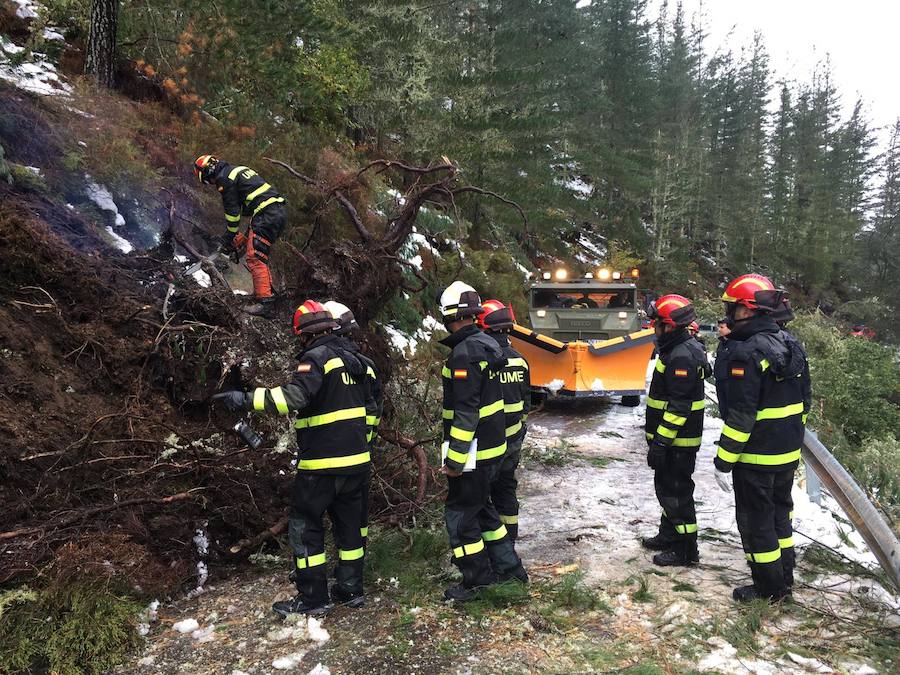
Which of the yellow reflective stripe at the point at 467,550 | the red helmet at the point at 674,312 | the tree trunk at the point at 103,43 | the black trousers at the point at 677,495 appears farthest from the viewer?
Answer: the tree trunk at the point at 103,43

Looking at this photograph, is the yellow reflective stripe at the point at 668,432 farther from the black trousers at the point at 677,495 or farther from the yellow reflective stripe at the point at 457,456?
the yellow reflective stripe at the point at 457,456

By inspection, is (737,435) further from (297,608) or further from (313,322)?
(297,608)

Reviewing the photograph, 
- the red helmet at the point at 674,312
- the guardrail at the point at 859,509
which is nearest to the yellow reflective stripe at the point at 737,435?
the guardrail at the point at 859,509

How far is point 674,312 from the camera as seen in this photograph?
4.54m

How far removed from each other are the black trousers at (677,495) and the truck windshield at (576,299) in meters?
6.21

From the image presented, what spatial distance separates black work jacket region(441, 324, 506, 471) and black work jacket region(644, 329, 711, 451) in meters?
1.32

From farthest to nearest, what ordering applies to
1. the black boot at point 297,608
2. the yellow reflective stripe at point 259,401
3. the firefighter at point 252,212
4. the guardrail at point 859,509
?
the firefighter at point 252,212
the black boot at point 297,608
the yellow reflective stripe at point 259,401
the guardrail at point 859,509

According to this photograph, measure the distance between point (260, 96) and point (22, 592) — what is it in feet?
28.1

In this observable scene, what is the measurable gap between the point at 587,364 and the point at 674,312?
4184 millimetres

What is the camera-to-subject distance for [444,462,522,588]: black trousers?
3807mm

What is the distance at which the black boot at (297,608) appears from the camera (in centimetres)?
353

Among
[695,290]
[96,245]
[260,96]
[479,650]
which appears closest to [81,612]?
[479,650]

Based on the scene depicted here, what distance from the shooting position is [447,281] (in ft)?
38.0

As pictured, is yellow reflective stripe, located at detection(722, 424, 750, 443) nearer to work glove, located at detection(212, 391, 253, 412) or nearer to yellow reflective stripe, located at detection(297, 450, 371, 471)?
yellow reflective stripe, located at detection(297, 450, 371, 471)
